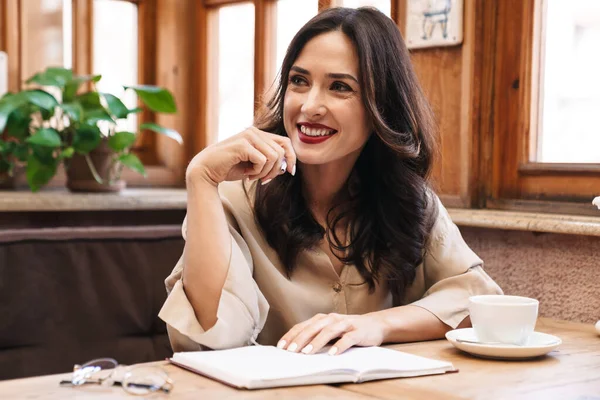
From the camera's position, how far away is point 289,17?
Result: 308cm

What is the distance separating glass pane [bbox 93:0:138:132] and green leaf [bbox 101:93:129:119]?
1.12 feet

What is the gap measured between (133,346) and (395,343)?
812 millimetres

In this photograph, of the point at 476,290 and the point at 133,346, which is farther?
the point at 133,346

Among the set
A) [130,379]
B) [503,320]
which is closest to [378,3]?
[503,320]

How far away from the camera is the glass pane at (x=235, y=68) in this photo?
10.7ft

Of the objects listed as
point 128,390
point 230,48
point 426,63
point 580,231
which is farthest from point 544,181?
point 230,48

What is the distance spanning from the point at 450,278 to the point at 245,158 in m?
0.51

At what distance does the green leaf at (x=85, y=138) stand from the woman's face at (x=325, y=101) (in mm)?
1385

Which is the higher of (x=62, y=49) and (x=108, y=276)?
(x=62, y=49)

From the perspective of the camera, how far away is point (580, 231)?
6.13ft

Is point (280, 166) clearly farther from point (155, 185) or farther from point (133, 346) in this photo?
point (155, 185)

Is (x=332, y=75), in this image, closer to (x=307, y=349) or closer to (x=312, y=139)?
(x=312, y=139)

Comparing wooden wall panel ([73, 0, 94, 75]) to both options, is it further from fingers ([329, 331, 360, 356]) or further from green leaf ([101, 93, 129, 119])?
fingers ([329, 331, 360, 356])

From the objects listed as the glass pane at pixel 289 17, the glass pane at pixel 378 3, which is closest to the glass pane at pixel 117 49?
the glass pane at pixel 289 17
